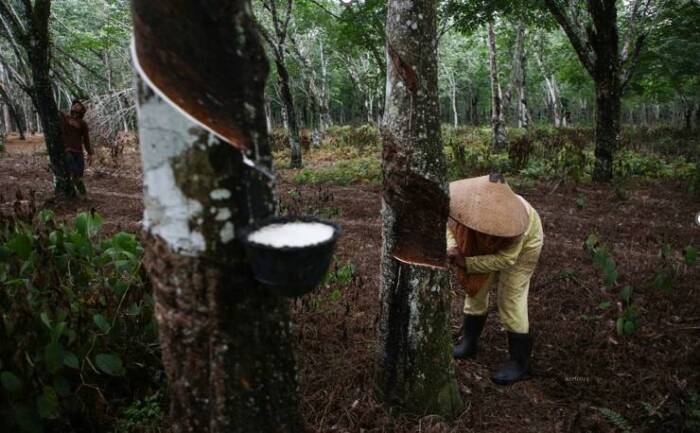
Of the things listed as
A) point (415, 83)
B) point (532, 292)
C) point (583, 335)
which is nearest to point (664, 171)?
point (532, 292)

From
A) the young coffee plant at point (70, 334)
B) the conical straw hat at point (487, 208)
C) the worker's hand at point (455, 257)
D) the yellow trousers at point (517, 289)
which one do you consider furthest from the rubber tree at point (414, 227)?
the young coffee plant at point (70, 334)

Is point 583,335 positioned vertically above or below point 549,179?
below

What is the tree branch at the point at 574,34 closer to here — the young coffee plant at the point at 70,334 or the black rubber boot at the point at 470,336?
the black rubber boot at the point at 470,336

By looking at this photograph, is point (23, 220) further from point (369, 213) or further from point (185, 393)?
point (369, 213)

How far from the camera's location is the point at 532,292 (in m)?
4.62

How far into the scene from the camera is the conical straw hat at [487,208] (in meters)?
2.71

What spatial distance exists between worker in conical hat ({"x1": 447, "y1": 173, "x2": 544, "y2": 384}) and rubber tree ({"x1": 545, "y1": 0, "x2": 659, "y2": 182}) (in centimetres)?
708

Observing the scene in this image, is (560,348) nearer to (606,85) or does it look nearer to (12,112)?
(606,85)

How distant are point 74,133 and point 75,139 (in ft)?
0.37

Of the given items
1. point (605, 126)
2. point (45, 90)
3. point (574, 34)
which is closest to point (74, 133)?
point (45, 90)

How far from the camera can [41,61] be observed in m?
7.54

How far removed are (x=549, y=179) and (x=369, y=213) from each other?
A: 476 centimetres

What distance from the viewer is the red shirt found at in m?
8.56

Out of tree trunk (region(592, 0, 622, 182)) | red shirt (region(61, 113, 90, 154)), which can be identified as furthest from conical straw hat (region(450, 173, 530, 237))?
red shirt (region(61, 113, 90, 154))
